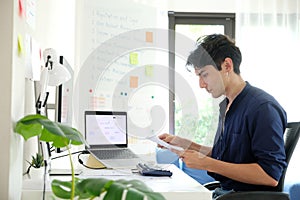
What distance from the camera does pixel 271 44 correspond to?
12.6 feet

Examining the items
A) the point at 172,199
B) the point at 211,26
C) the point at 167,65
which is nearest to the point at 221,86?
the point at 172,199

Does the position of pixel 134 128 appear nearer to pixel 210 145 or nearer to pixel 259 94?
pixel 210 145

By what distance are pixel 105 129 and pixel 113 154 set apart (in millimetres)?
220

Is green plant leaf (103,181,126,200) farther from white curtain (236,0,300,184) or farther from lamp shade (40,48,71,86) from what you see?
white curtain (236,0,300,184)

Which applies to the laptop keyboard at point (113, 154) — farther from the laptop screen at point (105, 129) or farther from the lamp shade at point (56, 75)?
the lamp shade at point (56, 75)

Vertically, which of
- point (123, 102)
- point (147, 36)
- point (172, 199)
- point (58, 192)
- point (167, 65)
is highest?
point (147, 36)

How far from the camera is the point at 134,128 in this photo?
2.99 metres

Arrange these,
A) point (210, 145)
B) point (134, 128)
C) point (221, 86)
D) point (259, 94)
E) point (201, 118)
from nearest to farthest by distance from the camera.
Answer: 1. point (259, 94)
2. point (221, 86)
3. point (210, 145)
4. point (134, 128)
5. point (201, 118)

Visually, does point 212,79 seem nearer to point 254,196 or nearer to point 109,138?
point 254,196

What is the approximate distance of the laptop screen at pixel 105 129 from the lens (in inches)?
84.6

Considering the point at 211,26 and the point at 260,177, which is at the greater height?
the point at 211,26

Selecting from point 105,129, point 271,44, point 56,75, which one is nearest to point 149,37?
point 271,44

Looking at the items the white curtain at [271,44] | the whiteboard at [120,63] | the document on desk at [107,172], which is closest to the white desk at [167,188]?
the document on desk at [107,172]

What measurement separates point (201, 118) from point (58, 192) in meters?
2.36
